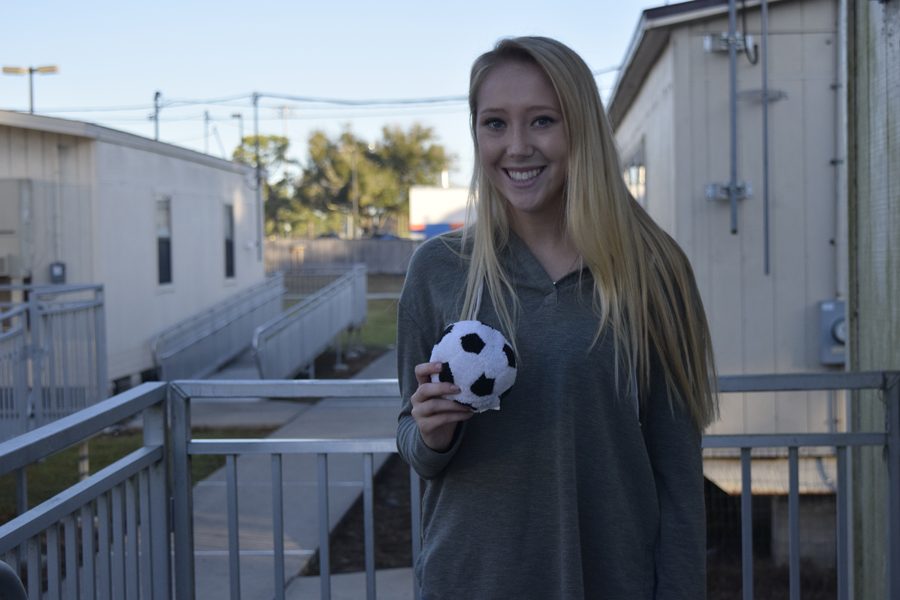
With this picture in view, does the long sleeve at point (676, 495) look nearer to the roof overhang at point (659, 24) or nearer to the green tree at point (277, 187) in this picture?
the roof overhang at point (659, 24)

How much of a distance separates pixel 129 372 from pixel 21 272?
6.94ft

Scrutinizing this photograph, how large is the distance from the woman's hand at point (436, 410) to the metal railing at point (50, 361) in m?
7.54

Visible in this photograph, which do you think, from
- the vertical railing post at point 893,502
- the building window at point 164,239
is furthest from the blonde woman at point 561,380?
the building window at point 164,239

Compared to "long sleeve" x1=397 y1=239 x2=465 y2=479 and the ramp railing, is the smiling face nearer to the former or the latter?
"long sleeve" x1=397 y1=239 x2=465 y2=479

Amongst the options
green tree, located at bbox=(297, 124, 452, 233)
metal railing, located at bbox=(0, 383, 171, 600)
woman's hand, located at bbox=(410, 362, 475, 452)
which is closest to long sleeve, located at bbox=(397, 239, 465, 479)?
woman's hand, located at bbox=(410, 362, 475, 452)

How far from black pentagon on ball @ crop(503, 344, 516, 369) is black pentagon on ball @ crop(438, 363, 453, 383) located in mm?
99

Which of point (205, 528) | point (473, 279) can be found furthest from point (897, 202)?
point (205, 528)

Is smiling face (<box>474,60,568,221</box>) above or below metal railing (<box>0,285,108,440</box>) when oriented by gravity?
above

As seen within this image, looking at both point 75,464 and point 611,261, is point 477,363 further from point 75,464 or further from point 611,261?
point 75,464

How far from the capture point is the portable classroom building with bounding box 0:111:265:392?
13.6 metres

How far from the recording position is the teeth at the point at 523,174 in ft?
6.84

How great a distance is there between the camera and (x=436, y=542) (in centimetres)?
204

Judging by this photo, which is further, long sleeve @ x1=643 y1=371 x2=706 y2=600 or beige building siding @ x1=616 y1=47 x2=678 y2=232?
beige building siding @ x1=616 y1=47 x2=678 y2=232

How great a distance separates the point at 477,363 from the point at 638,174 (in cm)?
993
